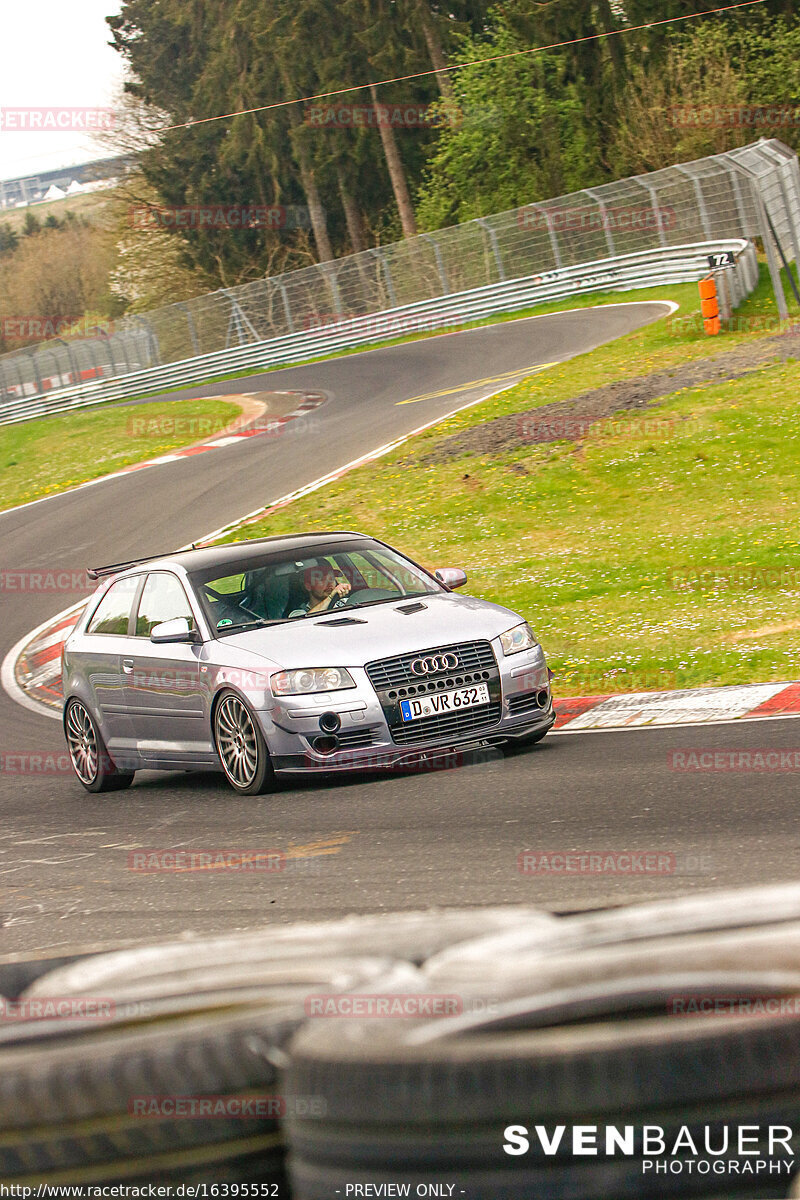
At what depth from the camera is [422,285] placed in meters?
43.4

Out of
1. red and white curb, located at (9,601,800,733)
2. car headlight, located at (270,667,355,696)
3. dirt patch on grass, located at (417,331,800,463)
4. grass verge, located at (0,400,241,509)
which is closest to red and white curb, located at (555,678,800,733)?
red and white curb, located at (9,601,800,733)

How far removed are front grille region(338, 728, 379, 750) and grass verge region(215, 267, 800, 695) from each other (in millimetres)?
3240

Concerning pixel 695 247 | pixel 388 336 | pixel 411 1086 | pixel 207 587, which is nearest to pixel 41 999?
pixel 411 1086

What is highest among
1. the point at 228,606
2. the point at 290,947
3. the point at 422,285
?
A: the point at 422,285

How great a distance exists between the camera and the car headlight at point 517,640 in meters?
8.95

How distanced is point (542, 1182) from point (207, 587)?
7583mm

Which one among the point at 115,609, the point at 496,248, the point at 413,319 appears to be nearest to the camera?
the point at 115,609

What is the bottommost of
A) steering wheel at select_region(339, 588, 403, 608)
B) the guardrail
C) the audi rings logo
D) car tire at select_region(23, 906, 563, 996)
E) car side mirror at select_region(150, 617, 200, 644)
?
the audi rings logo

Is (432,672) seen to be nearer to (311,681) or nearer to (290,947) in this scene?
(311,681)

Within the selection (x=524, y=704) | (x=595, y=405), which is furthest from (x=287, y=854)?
(x=595, y=405)

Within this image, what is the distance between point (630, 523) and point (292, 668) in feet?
29.9

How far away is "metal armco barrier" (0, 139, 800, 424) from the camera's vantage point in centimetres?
3700

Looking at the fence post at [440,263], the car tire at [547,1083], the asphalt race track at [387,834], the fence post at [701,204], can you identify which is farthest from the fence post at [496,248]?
the car tire at [547,1083]

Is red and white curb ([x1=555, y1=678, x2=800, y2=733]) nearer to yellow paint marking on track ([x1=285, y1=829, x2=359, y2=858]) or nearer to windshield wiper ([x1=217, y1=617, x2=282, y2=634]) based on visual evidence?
windshield wiper ([x1=217, y1=617, x2=282, y2=634])
